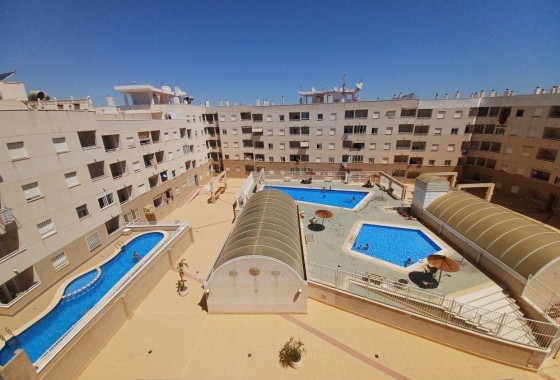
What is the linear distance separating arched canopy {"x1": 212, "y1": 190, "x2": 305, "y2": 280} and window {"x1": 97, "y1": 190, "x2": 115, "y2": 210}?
14.3m

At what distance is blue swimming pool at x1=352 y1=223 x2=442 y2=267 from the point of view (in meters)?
21.9

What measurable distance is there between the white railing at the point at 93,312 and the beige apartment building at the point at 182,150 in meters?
6.37

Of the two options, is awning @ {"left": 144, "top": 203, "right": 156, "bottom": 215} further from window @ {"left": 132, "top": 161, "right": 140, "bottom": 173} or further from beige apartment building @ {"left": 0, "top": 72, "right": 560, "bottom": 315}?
window @ {"left": 132, "top": 161, "right": 140, "bottom": 173}

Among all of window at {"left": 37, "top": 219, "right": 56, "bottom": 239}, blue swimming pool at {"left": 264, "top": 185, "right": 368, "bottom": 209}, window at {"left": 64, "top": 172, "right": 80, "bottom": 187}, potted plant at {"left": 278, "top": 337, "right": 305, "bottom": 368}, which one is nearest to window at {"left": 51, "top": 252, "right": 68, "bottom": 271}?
window at {"left": 37, "top": 219, "right": 56, "bottom": 239}

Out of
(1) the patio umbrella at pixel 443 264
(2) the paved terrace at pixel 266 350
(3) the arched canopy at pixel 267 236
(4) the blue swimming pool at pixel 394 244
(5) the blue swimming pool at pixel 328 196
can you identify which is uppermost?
(3) the arched canopy at pixel 267 236

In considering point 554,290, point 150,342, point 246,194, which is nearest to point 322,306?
point 150,342

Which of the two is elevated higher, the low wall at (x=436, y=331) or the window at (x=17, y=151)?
the window at (x=17, y=151)

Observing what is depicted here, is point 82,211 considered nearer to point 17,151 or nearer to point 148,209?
point 17,151

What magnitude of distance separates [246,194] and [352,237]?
51.5 ft

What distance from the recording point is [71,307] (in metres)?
17.2

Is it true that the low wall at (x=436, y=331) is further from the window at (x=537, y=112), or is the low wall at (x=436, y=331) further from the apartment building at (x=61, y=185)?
the window at (x=537, y=112)

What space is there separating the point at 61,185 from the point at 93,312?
36.9 ft

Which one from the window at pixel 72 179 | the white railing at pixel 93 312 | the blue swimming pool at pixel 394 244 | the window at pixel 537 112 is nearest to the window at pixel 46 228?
the window at pixel 72 179

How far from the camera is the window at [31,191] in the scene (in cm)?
1708
